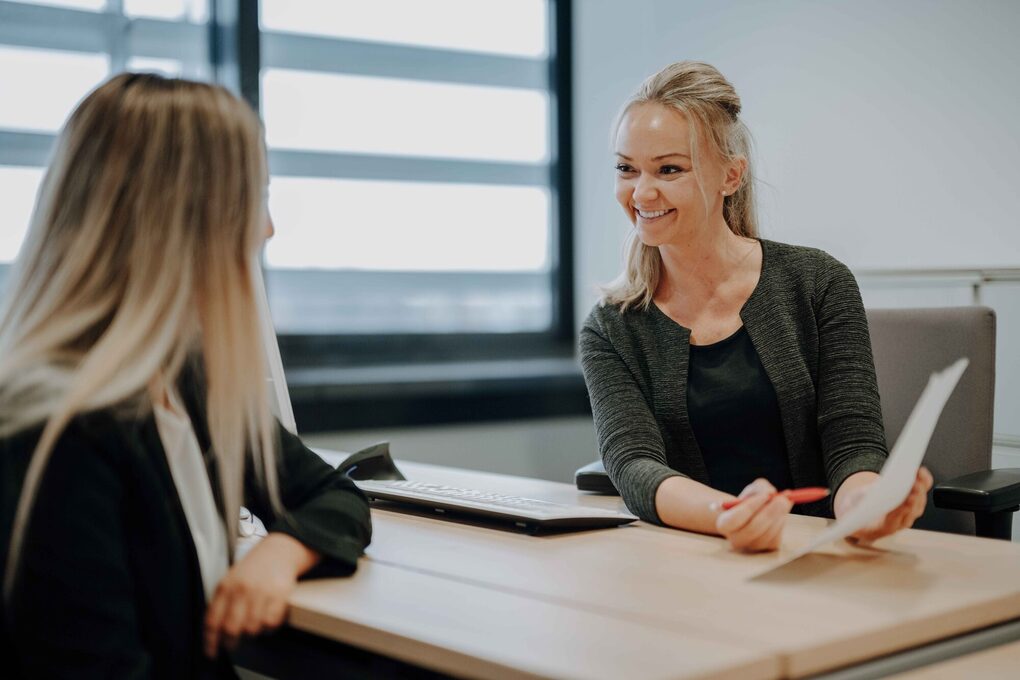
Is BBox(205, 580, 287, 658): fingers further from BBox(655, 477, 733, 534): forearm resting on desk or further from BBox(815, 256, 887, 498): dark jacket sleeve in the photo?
BBox(815, 256, 887, 498): dark jacket sleeve

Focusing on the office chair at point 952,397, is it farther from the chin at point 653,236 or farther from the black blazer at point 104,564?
the black blazer at point 104,564

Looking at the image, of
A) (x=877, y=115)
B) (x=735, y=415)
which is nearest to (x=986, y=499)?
(x=735, y=415)

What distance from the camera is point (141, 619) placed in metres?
1.02

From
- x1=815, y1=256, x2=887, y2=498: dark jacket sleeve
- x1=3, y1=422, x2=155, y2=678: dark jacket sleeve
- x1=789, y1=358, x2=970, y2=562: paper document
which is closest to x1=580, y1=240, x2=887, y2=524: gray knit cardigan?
x1=815, y1=256, x2=887, y2=498: dark jacket sleeve

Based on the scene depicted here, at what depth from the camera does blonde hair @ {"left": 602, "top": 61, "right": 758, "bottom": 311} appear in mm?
1893

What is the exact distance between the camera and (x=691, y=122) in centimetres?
188

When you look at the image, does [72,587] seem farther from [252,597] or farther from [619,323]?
[619,323]

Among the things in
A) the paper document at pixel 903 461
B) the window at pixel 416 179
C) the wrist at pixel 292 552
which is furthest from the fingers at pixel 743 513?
the window at pixel 416 179

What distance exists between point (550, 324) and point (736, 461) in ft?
6.85

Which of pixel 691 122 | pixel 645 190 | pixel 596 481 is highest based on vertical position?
pixel 691 122

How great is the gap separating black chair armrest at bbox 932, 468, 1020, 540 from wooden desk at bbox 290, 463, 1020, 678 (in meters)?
0.27

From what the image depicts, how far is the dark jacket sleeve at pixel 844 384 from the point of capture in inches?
64.9

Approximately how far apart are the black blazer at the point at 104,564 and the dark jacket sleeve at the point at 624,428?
658 mm

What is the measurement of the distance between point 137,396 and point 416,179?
104 inches
